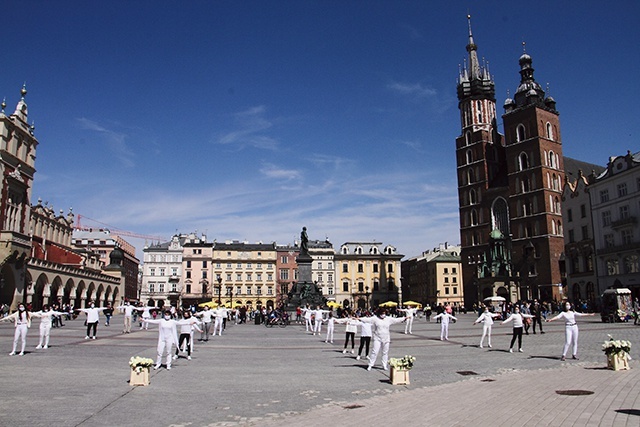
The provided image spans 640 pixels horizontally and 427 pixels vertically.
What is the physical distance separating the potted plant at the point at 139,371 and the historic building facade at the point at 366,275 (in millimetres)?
88166

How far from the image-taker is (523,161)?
76625mm

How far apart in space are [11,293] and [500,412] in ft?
148

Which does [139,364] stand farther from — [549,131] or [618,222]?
[549,131]

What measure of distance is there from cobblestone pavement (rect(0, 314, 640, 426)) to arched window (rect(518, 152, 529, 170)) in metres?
63.1

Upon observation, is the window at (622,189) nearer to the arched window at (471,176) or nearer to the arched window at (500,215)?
the arched window at (500,215)

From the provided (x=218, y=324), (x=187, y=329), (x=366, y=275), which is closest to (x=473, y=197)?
(x=366, y=275)

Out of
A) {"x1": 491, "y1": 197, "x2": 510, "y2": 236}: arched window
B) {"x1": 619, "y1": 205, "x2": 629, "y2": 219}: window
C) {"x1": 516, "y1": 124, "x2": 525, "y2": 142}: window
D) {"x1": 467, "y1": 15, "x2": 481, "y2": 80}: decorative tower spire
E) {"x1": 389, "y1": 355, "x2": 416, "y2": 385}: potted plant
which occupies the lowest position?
{"x1": 389, "y1": 355, "x2": 416, "y2": 385}: potted plant

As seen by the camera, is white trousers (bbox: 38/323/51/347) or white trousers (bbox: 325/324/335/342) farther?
white trousers (bbox: 325/324/335/342)

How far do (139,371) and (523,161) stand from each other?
74748 millimetres

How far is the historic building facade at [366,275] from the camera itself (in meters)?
99.3

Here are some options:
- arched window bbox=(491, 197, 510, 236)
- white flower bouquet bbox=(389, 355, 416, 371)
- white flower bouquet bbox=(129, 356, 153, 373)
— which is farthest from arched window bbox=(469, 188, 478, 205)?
white flower bouquet bbox=(129, 356, 153, 373)

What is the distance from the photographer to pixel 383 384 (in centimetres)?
1163

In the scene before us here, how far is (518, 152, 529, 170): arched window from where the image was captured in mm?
76125

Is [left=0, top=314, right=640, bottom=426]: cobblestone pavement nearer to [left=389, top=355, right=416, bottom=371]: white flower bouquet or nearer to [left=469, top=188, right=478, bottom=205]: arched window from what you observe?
[left=389, top=355, right=416, bottom=371]: white flower bouquet
